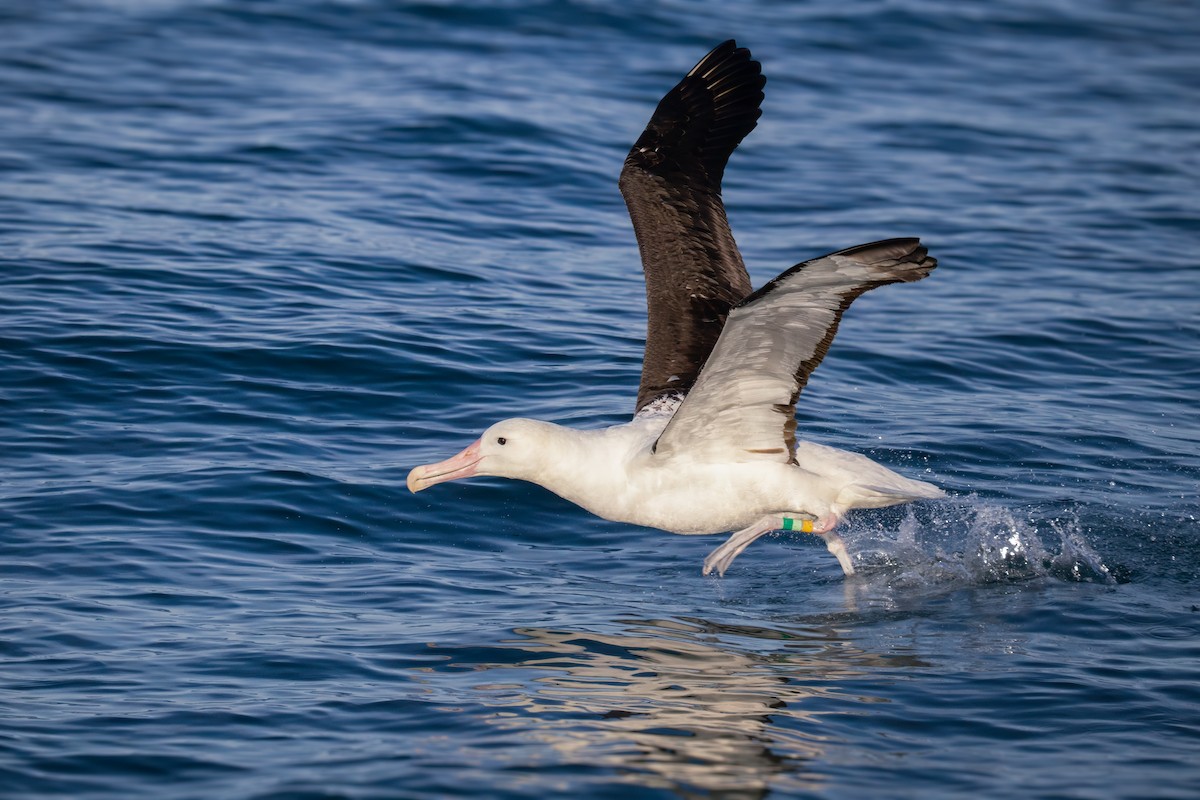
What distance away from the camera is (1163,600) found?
803cm

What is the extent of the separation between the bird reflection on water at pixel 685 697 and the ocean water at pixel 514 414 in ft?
0.09

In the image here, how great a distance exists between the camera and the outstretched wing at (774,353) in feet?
20.7

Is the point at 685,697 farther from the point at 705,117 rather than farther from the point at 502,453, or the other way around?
the point at 705,117

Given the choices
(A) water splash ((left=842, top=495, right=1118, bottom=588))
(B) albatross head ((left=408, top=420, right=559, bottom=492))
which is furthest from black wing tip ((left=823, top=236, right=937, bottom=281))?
(A) water splash ((left=842, top=495, right=1118, bottom=588))

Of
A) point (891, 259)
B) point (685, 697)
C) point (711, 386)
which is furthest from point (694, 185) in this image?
point (685, 697)

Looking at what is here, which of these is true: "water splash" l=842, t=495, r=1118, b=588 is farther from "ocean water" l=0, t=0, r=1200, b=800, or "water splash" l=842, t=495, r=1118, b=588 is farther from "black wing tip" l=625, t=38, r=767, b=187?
"black wing tip" l=625, t=38, r=767, b=187

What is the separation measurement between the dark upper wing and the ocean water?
5.10 feet

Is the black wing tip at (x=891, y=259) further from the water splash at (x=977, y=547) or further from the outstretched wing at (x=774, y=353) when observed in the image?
the water splash at (x=977, y=547)

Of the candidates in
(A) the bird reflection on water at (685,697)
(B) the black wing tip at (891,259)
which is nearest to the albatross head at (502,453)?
(A) the bird reflection on water at (685,697)

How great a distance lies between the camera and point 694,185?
9367 millimetres

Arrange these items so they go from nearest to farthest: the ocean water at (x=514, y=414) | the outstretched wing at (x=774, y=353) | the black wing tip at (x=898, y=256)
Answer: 1. the black wing tip at (x=898, y=256)
2. the outstretched wing at (x=774, y=353)
3. the ocean water at (x=514, y=414)

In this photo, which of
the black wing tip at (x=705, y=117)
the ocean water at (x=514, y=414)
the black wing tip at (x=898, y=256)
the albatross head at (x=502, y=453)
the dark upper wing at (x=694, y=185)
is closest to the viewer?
the black wing tip at (x=898, y=256)

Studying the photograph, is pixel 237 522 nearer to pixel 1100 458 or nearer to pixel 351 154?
pixel 1100 458

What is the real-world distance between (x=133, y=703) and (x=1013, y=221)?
38.8 ft
